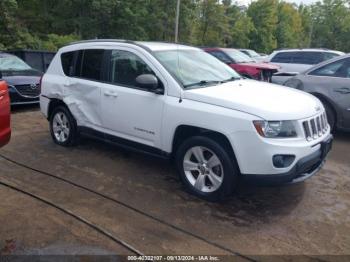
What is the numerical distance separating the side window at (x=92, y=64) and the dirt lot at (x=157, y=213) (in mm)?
1255

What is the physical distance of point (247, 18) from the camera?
45094mm

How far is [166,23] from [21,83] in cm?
2520

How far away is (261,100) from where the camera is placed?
13.9 feet

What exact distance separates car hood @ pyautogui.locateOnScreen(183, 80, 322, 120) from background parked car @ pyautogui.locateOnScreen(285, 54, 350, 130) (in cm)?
258

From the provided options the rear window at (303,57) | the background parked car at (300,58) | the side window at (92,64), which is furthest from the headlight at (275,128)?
the rear window at (303,57)

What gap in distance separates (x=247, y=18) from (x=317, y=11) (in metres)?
16.3

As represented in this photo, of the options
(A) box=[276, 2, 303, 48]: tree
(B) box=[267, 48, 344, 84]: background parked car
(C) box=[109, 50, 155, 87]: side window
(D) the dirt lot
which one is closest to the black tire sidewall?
(D) the dirt lot

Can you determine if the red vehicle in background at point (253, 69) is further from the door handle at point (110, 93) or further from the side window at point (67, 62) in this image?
the door handle at point (110, 93)

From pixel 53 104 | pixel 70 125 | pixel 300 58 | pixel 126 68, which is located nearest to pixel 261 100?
pixel 126 68

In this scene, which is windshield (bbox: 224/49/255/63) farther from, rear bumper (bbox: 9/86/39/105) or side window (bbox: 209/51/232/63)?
rear bumper (bbox: 9/86/39/105)

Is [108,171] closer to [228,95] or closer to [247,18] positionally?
[228,95]

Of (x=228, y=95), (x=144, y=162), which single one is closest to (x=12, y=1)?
(x=144, y=162)

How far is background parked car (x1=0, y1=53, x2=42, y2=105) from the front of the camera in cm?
936

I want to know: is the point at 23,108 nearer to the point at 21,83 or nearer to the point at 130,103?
the point at 21,83
